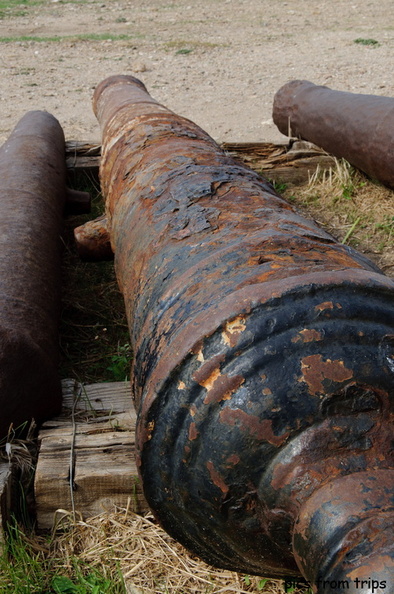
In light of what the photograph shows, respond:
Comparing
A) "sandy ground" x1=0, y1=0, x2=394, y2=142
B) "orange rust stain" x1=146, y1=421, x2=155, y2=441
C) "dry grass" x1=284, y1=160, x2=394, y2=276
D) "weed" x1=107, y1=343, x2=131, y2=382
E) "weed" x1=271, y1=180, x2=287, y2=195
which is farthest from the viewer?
"sandy ground" x1=0, y1=0, x2=394, y2=142

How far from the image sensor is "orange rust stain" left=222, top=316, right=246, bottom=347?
1.41 m

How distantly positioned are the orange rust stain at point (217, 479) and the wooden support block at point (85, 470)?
94 cm

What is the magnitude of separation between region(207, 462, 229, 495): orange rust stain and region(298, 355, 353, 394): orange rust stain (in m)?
0.27

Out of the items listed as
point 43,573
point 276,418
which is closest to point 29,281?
point 43,573

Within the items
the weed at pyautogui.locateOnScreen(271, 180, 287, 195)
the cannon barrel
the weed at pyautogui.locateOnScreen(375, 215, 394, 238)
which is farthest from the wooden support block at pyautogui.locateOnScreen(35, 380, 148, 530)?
the weed at pyautogui.locateOnScreen(271, 180, 287, 195)

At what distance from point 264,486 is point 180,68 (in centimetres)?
933

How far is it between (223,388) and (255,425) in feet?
0.32

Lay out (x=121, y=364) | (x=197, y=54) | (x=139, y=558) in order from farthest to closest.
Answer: (x=197, y=54)
(x=121, y=364)
(x=139, y=558)

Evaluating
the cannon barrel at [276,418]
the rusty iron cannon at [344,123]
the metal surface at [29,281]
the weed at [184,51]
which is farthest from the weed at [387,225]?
the weed at [184,51]

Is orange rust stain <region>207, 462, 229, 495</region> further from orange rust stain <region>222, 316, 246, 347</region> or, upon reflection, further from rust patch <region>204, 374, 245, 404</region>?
orange rust stain <region>222, 316, 246, 347</region>

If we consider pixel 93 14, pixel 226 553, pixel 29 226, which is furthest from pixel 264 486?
pixel 93 14

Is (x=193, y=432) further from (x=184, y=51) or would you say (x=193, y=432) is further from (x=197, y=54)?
(x=184, y=51)

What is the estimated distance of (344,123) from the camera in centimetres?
514

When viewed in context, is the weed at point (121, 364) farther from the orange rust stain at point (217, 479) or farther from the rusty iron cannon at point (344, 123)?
the rusty iron cannon at point (344, 123)
